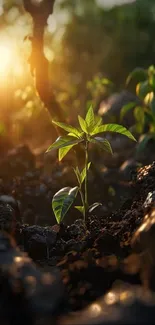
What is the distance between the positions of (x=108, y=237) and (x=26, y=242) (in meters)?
0.61

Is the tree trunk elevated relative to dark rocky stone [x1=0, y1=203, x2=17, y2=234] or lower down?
elevated

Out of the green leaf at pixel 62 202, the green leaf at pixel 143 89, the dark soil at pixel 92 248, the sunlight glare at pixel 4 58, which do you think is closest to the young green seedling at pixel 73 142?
the green leaf at pixel 62 202

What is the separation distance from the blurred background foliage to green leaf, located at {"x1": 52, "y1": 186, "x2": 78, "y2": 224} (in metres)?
8.34

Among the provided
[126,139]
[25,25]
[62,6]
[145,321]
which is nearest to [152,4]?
[62,6]

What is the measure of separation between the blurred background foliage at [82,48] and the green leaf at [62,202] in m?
8.34

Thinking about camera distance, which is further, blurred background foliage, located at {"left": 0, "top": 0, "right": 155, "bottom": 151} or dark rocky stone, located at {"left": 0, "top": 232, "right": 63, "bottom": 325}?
blurred background foliage, located at {"left": 0, "top": 0, "right": 155, "bottom": 151}

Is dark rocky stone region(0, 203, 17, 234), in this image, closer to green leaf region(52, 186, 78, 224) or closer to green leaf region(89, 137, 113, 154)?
green leaf region(52, 186, 78, 224)

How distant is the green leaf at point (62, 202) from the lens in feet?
11.2

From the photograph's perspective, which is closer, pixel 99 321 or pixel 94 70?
pixel 99 321

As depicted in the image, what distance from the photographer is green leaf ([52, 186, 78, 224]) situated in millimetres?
3410

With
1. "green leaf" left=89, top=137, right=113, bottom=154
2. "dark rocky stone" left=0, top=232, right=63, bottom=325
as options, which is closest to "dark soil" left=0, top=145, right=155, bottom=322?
"dark rocky stone" left=0, top=232, right=63, bottom=325

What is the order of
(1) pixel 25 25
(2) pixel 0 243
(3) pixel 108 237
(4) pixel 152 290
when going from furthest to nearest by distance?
(1) pixel 25 25 → (3) pixel 108 237 → (2) pixel 0 243 → (4) pixel 152 290

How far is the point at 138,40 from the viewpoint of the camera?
15781 mm

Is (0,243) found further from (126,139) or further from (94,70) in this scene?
(94,70)
